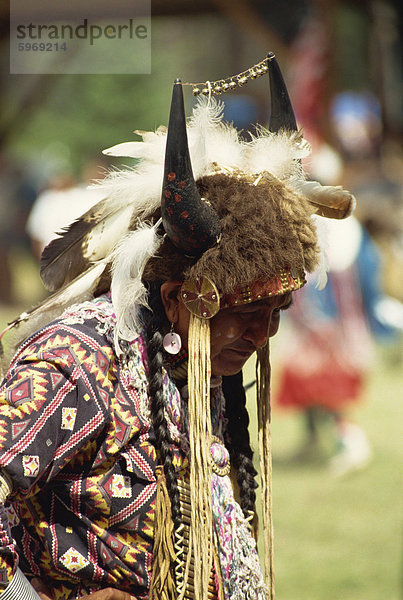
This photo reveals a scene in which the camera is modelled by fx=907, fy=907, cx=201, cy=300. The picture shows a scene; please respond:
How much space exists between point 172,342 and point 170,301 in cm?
11

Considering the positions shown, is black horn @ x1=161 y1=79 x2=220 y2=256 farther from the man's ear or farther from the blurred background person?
the blurred background person

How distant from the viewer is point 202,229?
212 cm

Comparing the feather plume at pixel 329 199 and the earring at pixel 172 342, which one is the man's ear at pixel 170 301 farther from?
the feather plume at pixel 329 199

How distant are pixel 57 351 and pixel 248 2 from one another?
10.5 meters

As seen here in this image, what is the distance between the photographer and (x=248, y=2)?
1168 cm

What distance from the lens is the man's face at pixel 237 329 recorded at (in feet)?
7.52

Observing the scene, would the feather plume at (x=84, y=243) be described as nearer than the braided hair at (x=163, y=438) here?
No

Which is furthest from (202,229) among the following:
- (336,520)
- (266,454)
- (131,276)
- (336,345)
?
(336,345)

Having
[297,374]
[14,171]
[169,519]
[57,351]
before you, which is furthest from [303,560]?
[14,171]

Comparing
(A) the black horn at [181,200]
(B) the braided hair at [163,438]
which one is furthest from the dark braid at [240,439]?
(A) the black horn at [181,200]

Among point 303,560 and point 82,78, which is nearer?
point 303,560

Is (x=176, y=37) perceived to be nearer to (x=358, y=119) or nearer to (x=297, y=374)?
(x=358, y=119)

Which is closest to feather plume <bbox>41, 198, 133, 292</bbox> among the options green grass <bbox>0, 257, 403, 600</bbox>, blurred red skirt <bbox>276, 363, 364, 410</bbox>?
green grass <bbox>0, 257, 403, 600</bbox>

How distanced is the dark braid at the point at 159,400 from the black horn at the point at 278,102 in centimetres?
58
